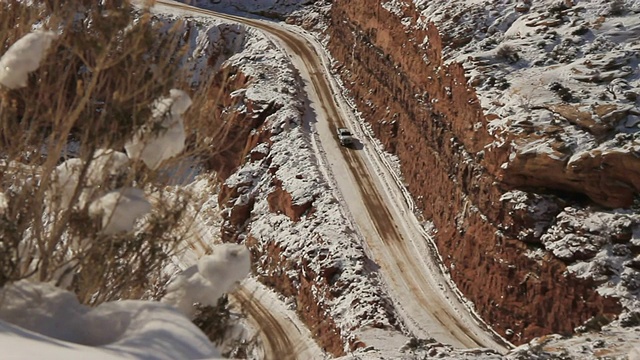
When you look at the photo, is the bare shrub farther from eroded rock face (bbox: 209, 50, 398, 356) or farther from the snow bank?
eroded rock face (bbox: 209, 50, 398, 356)

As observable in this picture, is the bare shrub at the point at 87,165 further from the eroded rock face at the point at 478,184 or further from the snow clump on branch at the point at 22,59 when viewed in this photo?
the eroded rock face at the point at 478,184

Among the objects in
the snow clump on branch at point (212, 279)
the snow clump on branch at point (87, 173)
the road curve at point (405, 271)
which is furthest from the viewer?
the road curve at point (405, 271)

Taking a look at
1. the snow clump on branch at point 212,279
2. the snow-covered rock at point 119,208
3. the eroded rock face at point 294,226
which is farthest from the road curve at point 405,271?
the snow-covered rock at point 119,208

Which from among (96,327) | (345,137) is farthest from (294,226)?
(96,327)

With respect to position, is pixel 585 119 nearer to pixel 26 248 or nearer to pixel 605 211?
pixel 605 211

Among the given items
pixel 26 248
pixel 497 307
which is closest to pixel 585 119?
pixel 497 307

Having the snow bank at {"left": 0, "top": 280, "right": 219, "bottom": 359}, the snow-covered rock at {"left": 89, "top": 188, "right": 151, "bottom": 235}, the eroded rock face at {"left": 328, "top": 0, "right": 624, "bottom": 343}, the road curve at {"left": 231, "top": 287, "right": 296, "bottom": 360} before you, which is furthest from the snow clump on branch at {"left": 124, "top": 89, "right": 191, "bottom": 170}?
the eroded rock face at {"left": 328, "top": 0, "right": 624, "bottom": 343}
